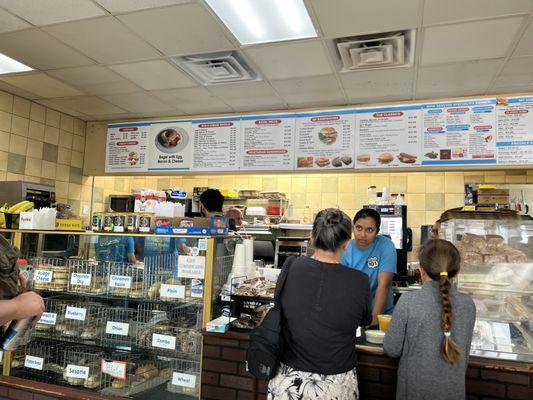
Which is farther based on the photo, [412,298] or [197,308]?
[197,308]

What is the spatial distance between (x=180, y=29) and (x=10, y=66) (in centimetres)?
202

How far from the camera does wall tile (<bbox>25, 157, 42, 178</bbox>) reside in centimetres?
484

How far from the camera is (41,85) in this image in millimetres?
4391

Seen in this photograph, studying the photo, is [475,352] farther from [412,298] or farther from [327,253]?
[327,253]

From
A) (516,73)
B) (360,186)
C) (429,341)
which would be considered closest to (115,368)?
(429,341)

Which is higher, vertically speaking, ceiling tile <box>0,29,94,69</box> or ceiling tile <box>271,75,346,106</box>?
ceiling tile <box>0,29,94,69</box>

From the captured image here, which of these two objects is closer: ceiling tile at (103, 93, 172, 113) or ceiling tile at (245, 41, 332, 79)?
ceiling tile at (245, 41, 332, 79)

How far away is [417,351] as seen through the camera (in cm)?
190

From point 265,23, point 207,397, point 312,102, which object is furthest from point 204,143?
point 207,397

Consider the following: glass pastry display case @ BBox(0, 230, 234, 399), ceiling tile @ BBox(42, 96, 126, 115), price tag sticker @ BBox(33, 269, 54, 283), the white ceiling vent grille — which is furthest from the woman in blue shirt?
ceiling tile @ BBox(42, 96, 126, 115)

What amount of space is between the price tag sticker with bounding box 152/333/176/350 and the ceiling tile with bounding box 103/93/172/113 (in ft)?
9.11

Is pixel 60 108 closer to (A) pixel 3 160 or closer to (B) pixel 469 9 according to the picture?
(A) pixel 3 160

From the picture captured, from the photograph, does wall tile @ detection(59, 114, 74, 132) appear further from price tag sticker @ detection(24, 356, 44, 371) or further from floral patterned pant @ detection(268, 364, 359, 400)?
floral patterned pant @ detection(268, 364, 359, 400)

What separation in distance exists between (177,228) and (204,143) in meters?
2.37
